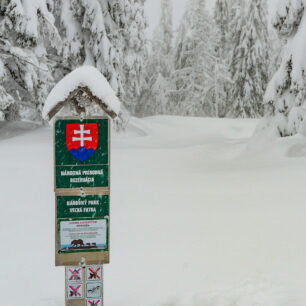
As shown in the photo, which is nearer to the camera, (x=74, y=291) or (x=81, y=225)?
(x=81, y=225)

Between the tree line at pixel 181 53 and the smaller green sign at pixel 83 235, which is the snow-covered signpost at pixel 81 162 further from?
the tree line at pixel 181 53

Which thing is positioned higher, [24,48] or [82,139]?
[24,48]

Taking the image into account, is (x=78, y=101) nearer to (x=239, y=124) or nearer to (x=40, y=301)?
(x=40, y=301)

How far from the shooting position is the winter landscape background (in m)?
4.63

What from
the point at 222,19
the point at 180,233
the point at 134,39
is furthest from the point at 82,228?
the point at 222,19

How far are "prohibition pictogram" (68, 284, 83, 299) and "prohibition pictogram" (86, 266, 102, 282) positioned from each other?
108mm

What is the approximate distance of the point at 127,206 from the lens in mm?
6828

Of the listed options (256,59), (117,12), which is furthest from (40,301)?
(256,59)

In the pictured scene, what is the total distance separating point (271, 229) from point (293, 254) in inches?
27.4

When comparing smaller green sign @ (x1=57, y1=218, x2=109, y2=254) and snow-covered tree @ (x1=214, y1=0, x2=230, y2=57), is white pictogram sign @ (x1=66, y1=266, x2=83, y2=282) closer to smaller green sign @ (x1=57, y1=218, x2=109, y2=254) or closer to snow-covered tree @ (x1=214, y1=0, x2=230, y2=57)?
smaller green sign @ (x1=57, y1=218, x2=109, y2=254)

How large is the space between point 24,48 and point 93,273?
376 inches

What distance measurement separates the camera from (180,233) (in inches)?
225

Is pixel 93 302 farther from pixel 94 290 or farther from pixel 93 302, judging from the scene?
pixel 94 290

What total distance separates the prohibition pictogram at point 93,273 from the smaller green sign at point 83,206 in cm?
47
